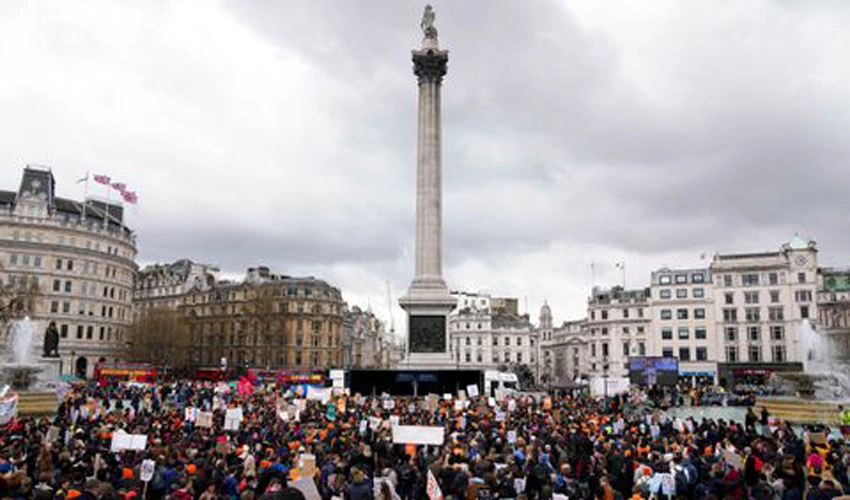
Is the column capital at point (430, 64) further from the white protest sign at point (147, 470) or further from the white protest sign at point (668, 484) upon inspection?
the white protest sign at point (147, 470)

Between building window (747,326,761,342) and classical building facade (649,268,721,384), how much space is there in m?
4.66

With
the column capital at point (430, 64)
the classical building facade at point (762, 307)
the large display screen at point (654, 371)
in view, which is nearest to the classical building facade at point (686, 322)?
the classical building facade at point (762, 307)

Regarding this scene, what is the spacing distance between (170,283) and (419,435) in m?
122

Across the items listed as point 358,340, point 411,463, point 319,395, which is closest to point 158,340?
point 319,395

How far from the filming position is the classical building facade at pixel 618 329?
99.7m

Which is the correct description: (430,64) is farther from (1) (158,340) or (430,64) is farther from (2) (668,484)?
(1) (158,340)

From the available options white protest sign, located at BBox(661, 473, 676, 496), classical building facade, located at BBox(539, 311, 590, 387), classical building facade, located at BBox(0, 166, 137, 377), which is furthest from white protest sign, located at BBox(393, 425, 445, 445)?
classical building facade, located at BBox(539, 311, 590, 387)

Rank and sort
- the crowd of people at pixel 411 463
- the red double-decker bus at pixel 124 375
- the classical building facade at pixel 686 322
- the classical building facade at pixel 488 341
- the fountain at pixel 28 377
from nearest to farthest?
the crowd of people at pixel 411 463, the fountain at pixel 28 377, the red double-decker bus at pixel 124 375, the classical building facade at pixel 686 322, the classical building facade at pixel 488 341

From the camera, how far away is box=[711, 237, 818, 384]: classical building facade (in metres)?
89.6

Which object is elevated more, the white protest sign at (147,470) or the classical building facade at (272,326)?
the classical building facade at (272,326)

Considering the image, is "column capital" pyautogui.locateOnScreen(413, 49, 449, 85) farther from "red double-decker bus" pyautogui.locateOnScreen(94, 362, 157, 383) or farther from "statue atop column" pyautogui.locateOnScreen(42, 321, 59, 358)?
"red double-decker bus" pyautogui.locateOnScreen(94, 362, 157, 383)

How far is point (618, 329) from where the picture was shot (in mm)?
101562

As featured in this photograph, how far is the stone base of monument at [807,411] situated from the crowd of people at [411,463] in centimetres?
1020

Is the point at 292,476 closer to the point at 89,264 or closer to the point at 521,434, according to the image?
the point at 521,434
